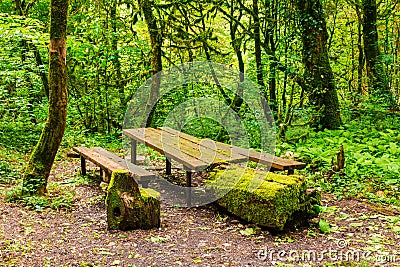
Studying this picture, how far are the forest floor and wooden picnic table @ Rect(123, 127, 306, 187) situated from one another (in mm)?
694

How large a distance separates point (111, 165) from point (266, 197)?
8.08 feet

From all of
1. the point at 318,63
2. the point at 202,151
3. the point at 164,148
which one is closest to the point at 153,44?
the point at 318,63

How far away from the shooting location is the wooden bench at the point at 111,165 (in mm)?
4805

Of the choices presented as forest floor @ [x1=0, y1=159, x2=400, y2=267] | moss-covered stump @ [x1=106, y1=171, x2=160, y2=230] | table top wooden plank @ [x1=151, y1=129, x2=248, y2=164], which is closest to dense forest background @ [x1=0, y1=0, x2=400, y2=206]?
table top wooden plank @ [x1=151, y1=129, x2=248, y2=164]

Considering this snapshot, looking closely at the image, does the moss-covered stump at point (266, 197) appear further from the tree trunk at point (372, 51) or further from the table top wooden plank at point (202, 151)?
the tree trunk at point (372, 51)

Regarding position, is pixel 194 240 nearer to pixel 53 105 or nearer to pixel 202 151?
pixel 202 151

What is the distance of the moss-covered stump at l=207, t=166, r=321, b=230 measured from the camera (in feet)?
13.4

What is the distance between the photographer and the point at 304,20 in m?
8.87

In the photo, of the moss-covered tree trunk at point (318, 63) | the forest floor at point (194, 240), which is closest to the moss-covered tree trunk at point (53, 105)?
the forest floor at point (194, 240)

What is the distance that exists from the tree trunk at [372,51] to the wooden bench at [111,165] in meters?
7.03

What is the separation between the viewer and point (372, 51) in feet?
35.1

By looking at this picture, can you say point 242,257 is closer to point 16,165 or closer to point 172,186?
point 172,186

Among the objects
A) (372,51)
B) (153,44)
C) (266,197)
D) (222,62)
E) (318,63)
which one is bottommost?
(266,197)

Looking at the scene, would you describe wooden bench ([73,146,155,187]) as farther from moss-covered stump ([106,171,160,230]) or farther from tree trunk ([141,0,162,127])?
tree trunk ([141,0,162,127])
